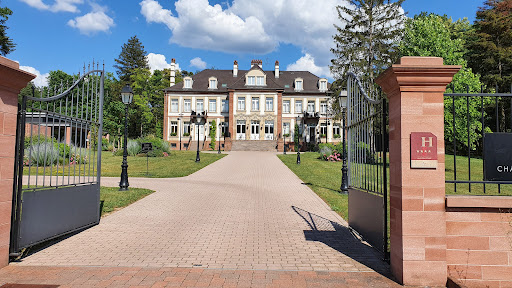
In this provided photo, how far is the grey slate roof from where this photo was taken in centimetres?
4567

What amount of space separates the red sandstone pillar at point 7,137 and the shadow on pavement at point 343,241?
16.3 ft

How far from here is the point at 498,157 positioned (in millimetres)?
4086

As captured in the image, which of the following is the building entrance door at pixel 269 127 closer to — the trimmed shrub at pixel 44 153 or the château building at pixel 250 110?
the château building at pixel 250 110

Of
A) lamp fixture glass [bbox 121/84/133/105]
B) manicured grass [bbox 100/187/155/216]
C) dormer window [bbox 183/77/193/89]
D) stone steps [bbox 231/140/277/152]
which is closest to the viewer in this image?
manicured grass [bbox 100/187/155/216]

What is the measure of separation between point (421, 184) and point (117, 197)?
9561mm

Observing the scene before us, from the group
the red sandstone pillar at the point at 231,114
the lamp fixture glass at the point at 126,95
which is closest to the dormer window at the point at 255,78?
the red sandstone pillar at the point at 231,114

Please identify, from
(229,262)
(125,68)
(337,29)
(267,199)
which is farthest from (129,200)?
(125,68)

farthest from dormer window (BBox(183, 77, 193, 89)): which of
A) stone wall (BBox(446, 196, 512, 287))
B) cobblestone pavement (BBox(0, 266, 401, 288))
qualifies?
stone wall (BBox(446, 196, 512, 287))

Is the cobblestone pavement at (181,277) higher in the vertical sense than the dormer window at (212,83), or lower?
lower

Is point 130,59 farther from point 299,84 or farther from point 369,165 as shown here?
point 369,165

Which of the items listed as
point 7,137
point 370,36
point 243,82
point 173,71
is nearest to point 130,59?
point 173,71

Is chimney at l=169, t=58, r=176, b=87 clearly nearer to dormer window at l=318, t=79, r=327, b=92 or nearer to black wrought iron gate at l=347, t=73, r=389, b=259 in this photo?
dormer window at l=318, t=79, r=327, b=92

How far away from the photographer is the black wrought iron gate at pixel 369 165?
4.73m

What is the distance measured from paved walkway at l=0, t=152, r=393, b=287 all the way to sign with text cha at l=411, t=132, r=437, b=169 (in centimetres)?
161
